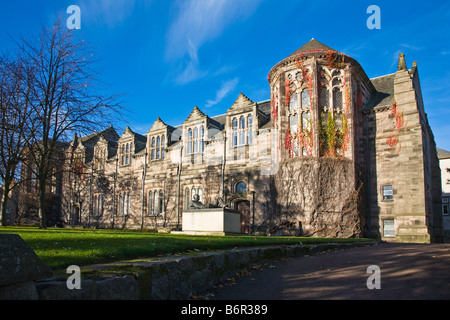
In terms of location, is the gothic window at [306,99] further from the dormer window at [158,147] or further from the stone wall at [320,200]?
the dormer window at [158,147]

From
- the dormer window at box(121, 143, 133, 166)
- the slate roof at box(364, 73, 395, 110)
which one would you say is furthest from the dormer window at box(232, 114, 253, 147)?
the dormer window at box(121, 143, 133, 166)

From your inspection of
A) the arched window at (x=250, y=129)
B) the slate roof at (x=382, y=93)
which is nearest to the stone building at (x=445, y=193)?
the slate roof at (x=382, y=93)

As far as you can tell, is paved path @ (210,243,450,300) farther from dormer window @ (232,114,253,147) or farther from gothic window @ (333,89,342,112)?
dormer window @ (232,114,253,147)

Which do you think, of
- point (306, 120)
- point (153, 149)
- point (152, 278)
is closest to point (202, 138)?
point (153, 149)

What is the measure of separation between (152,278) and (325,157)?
71.0 feet

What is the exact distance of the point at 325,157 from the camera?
2577 cm

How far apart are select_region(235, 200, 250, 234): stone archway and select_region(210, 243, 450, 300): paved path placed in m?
19.3

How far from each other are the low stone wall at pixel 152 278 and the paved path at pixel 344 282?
43cm

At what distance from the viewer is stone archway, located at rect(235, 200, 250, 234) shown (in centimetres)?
2931

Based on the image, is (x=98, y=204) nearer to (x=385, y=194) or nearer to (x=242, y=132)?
(x=242, y=132)

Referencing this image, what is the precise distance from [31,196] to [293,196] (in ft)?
110

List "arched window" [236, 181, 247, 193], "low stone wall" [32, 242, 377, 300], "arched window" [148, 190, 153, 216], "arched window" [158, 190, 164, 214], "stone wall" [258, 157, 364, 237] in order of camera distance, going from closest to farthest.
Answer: "low stone wall" [32, 242, 377, 300] → "stone wall" [258, 157, 364, 237] → "arched window" [236, 181, 247, 193] → "arched window" [158, 190, 164, 214] → "arched window" [148, 190, 153, 216]

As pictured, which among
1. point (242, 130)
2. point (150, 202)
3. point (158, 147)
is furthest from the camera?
point (158, 147)

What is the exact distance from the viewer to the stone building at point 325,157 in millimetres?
25016
